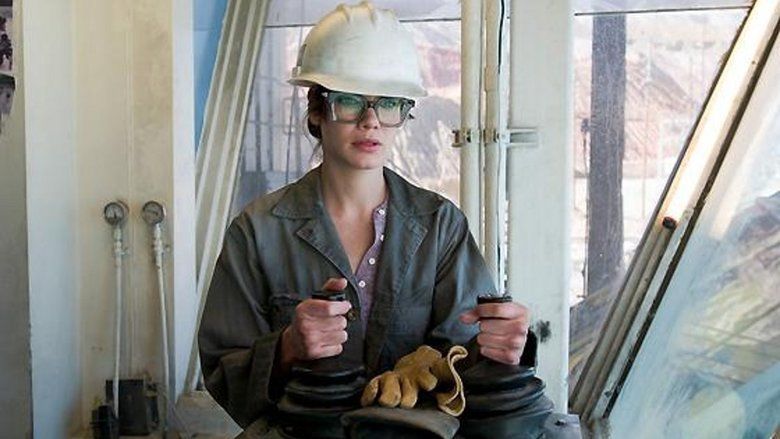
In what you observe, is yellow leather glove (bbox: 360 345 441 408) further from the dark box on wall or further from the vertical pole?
the dark box on wall

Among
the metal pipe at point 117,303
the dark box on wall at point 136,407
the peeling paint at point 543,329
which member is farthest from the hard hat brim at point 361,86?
the dark box on wall at point 136,407

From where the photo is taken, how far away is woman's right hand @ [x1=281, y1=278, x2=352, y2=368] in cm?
105

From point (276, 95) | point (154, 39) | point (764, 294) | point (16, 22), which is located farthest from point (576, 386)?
point (16, 22)

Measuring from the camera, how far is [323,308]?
3.45ft

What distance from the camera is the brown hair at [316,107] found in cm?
127

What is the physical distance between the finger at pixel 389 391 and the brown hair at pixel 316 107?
16.5 inches

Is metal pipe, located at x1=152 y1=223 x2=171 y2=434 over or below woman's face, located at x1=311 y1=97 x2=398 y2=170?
below

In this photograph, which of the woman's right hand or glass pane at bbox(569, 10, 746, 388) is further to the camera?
glass pane at bbox(569, 10, 746, 388)

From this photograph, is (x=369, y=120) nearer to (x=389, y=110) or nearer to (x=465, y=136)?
(x=389, y=110)

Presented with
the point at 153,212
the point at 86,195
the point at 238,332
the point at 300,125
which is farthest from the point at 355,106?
the point at 300,125

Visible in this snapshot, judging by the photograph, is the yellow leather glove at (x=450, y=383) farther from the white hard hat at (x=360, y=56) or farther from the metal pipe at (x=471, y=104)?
the metal pipe at (x=471, y=104)

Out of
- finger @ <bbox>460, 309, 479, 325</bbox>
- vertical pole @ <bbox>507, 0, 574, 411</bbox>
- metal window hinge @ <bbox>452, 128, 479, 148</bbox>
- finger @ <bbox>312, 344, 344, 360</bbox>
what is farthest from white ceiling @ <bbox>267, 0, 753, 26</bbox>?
finger @ <bbox>312, 344, 344, 360</bbox>

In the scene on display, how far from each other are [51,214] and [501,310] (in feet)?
4.69

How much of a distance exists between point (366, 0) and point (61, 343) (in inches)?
51.9
